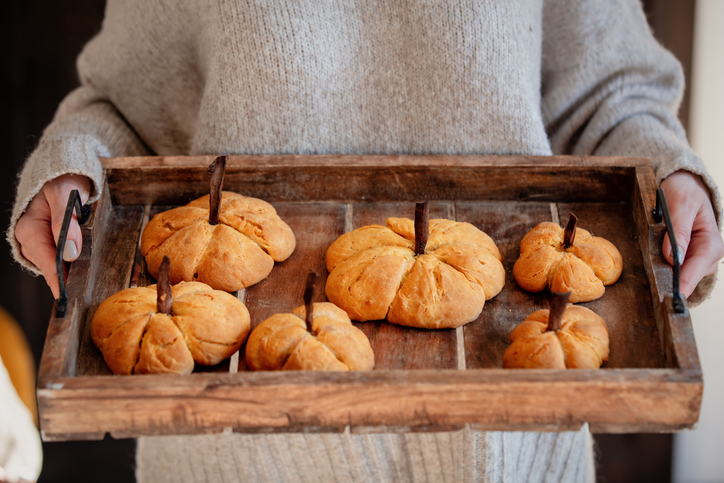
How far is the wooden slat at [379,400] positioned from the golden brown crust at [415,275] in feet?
0.63

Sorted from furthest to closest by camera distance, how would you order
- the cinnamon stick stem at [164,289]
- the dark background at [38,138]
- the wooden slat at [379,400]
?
the dark background at [38,138]
the cinnamon stick stem at [164,289]
the wooden slat at [379,400]

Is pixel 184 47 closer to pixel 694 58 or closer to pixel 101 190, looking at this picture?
pixel 101 190

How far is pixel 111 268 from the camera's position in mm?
1216

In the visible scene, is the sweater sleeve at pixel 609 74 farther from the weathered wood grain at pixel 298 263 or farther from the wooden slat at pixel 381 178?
the weathered wood grain at pixel 298 263

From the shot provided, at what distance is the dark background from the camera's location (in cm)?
253

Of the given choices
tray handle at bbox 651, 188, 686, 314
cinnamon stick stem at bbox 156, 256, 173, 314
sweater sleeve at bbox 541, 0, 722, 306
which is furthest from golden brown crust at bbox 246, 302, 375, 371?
sweater sleeve at bbox 541, 0, 722, 306

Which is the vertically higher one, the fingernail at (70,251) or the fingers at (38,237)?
the fingernail at (70,251)

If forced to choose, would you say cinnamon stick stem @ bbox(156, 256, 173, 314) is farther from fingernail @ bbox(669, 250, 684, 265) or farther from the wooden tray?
fingernail @ bbox(669, 250, 684, 265)

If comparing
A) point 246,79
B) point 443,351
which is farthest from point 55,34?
Result: point 443,351

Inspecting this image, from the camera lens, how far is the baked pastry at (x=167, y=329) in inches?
39.3

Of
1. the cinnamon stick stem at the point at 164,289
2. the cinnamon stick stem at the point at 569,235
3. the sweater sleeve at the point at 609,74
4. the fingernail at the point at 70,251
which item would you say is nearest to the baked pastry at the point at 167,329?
the cinnamon stick stem at the point at 164,289

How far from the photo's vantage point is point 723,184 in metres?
2.26

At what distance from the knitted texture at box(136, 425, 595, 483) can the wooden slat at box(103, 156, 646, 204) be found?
45 cm

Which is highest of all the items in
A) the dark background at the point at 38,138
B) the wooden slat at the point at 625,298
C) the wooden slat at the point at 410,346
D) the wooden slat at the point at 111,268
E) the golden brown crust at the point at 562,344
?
the wooden slat at the point at 111,268
